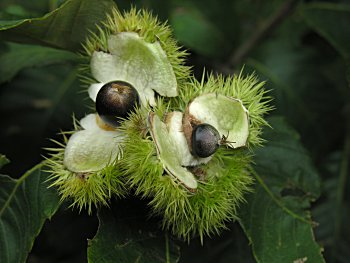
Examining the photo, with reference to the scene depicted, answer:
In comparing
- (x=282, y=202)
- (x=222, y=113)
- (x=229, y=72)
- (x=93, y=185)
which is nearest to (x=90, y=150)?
(x=93, y=185)

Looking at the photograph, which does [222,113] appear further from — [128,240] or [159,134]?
[128,240]

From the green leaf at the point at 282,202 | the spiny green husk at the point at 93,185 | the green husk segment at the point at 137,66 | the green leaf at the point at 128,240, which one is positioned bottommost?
the green leaf at the point at 128,240

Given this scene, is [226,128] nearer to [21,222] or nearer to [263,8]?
[21,222]

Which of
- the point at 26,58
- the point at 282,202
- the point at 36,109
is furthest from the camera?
the point at 36,109

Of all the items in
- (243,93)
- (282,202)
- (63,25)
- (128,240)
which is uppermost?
(243,93)

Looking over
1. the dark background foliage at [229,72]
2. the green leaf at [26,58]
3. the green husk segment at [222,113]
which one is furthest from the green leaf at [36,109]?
the green husk segment at [222,113]

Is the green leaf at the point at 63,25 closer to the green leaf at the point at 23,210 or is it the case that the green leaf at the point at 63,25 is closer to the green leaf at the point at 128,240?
the green leaf at the point at 23,210

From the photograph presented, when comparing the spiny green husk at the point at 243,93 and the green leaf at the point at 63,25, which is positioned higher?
the spiny green husk at the point at 243,93

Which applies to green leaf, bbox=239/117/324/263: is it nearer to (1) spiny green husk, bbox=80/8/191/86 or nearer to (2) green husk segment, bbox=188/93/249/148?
(2) green husk segment, bbox=188/93/249/148
